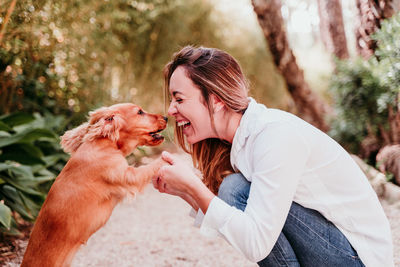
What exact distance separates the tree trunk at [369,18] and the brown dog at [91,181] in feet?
8.60

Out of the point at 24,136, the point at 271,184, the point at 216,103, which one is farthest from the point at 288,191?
the point at 24,136

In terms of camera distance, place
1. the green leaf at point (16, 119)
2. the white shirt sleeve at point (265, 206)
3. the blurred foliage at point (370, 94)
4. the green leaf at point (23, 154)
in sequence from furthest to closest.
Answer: the green leaf at point (16, 119), the blurred foliage at point (370, 94), the green leaf at point (23, 154), the white shirt sleeve at point (265, 206)

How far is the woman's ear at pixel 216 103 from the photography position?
1.59 metres

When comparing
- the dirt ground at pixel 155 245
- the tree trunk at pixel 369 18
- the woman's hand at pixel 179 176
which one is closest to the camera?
the woman's hand at pixel 179 176

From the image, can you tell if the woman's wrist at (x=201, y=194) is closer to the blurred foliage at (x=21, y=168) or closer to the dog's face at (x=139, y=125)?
the dog's face at (x=139, y=125)

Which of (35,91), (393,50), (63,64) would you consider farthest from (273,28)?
(35,91)

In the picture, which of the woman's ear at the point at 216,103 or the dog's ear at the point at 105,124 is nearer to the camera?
the woman's ear at the point at 216,103

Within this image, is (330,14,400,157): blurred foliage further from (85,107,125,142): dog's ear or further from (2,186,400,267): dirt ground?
(85,107,125,142): dog's ear

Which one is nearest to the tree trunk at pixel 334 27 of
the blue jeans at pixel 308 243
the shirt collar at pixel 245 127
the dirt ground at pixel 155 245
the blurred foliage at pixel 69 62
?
the blurred foliage at pixel 69 62

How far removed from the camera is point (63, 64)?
4.17 m

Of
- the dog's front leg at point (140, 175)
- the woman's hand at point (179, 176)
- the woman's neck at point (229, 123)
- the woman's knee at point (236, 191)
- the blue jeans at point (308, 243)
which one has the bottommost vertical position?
the blue jeans at point (308, 243)

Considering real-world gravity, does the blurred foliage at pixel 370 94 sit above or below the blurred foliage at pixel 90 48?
below

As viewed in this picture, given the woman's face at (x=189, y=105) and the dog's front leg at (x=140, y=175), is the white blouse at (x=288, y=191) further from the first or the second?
the dog's front leg at (x=140, y=175)

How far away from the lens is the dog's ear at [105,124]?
6.17 ft
